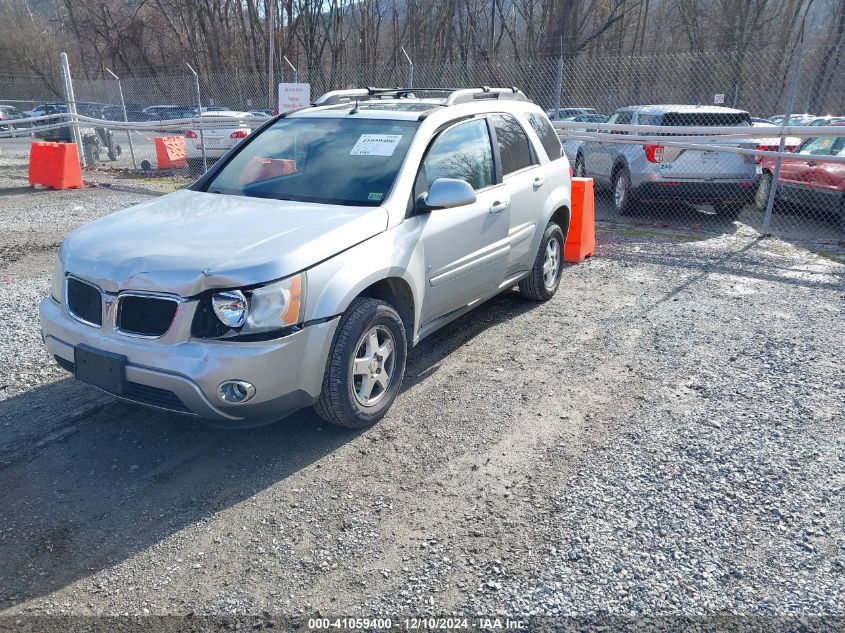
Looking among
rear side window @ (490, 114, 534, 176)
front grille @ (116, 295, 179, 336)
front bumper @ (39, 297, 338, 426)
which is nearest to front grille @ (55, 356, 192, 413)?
front bumper @ (39, 297, 338, 426)

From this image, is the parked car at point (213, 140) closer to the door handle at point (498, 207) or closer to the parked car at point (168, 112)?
the parked car at point (168, 112)

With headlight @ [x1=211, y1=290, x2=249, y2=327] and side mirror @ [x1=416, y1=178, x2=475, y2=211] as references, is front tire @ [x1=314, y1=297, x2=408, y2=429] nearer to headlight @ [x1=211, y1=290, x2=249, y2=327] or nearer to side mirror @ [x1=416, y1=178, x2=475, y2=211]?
headlight @ [x1=211, y1=290, x2=249, y2=327]

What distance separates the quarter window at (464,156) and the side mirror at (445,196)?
0.27m

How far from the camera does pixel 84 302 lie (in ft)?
12.5

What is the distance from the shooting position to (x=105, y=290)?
3664 mm

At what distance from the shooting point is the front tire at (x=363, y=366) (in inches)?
154

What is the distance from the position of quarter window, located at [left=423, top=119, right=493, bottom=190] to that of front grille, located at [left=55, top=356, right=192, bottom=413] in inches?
86.3

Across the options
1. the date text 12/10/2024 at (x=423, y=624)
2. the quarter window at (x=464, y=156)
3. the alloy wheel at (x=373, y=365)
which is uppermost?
the quarter window at (x=464, y=156)

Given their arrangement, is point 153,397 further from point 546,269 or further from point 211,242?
point 546,269

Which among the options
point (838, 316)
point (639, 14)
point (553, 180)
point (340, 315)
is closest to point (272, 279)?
point (340, 315)

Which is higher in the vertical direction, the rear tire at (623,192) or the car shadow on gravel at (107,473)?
the rear tire at (623,192)

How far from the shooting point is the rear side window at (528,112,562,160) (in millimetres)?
6387

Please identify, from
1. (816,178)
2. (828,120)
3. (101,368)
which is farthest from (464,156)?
(828,120)

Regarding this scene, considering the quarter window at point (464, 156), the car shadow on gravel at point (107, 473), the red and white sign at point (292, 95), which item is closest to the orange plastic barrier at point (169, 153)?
the red and white sign at point (292, 95)
